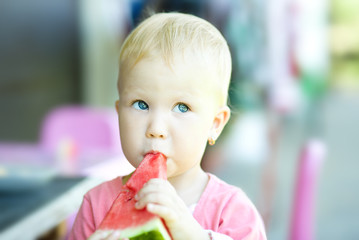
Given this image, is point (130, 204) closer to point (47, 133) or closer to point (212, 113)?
point (212, 113)

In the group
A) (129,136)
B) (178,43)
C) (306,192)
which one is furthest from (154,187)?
(306,192)

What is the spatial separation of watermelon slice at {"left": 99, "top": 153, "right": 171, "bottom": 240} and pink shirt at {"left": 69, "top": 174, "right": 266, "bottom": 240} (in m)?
0.14

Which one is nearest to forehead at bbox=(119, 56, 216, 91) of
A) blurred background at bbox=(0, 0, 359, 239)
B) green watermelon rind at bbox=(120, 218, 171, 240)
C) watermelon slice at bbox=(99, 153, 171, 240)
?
watermelon slice at bbox=(99, 153, 171, 240)

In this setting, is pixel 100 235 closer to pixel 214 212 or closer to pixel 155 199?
pixel 155 199

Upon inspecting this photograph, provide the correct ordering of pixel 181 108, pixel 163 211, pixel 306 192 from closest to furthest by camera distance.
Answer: pixel 163 211, pixel 181 108, pixel 306 192

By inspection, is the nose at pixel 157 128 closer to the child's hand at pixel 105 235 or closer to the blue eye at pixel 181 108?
the blue eye at pixel 181 108

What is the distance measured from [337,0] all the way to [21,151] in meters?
7.40

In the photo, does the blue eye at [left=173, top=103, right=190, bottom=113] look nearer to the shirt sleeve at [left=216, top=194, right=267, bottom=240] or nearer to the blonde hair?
the blonde hair

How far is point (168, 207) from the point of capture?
77 cm

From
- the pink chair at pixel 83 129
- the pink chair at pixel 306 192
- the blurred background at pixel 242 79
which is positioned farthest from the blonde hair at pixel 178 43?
the pink chair at pixel 83 129

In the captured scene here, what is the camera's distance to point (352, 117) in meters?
8.05

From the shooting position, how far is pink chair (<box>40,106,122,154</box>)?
2.65 meters

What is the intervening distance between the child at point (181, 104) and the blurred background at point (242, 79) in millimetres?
1350

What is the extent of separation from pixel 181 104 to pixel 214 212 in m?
0.20
